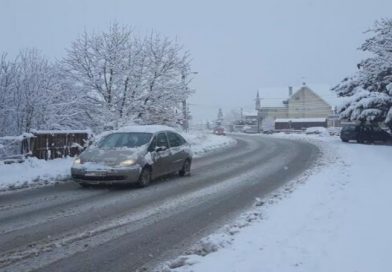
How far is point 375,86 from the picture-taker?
43188 mm

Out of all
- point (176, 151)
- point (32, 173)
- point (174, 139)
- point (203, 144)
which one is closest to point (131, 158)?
point (176, 151)

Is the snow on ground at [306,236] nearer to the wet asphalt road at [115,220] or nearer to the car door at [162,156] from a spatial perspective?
the wet asphalt road at [115,220]

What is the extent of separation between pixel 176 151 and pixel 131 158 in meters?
2.87

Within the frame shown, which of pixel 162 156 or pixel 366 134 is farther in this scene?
pixel 366 134

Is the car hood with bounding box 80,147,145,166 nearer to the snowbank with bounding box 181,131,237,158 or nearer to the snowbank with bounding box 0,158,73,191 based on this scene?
the snowbank with bounding box 0,158,73,191

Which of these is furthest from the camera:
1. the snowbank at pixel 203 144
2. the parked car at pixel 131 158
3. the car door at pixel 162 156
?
the snowbank at pixel 203 144

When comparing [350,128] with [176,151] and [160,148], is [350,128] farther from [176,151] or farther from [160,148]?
[160,148]

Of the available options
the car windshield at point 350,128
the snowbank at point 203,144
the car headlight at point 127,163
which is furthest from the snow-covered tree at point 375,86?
the car headlight at point 127,163

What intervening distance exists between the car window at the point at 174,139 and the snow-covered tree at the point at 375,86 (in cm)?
2479

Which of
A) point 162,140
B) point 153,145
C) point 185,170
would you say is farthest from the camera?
point 185,170

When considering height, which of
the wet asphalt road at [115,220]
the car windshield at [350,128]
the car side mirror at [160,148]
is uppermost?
the car windshield at [350,128]

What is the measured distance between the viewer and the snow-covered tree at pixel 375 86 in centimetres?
4069

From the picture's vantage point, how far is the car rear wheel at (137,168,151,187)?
14.9 m

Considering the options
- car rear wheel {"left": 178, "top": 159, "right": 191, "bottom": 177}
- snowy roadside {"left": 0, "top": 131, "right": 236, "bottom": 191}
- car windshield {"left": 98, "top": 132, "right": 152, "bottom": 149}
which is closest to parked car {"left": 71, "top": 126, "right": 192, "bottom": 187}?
car windshield {"left": 98, "top": 132, "right": 152, "bottom": 149}
